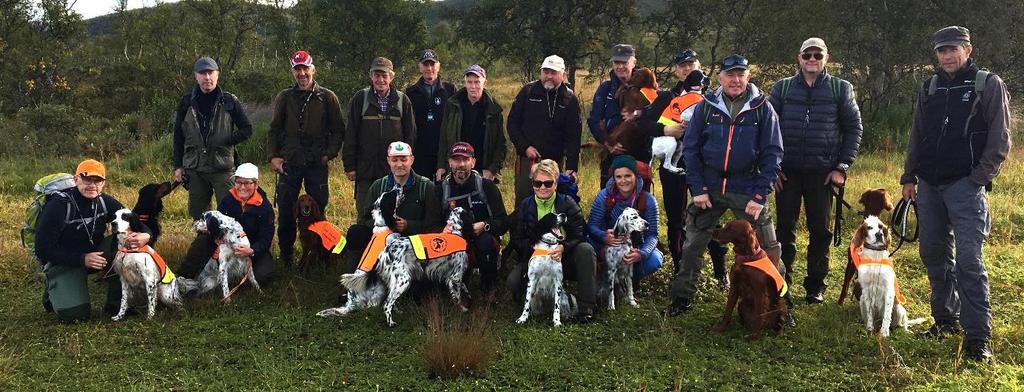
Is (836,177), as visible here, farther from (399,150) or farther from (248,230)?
(248,230)

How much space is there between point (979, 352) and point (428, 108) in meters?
4.75

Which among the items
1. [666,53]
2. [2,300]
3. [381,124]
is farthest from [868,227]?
[666,53]

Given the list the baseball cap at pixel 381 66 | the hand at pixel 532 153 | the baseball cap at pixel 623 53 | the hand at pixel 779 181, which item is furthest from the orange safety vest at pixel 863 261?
the baseball cap at pixel 381 66

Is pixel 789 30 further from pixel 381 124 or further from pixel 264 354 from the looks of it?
pixel 264 354

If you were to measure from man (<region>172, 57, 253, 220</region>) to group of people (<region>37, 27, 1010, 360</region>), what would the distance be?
0.01 meters

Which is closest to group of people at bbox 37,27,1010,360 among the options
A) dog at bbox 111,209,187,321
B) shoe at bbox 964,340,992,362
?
shoe at bbox 964,340,992,362

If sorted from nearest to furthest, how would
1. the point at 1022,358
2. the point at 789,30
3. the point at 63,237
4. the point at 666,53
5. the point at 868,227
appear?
the point at 1022,358 < the point at 868,227 < the point at 63,237 < the point at 789,30 < the point at 666,53

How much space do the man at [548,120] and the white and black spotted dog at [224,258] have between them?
2.51 m

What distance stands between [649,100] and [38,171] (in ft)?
35.1

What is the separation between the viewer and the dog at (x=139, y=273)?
4914mm

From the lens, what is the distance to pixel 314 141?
20.5 ft

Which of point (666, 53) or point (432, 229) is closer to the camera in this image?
point (432, 229)

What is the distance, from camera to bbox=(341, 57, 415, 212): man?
6.10 meters

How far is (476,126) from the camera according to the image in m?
6.21
